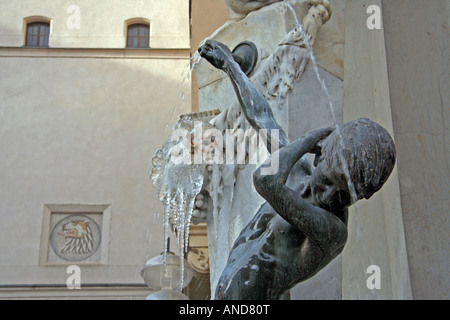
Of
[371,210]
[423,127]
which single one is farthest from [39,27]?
[423,127]

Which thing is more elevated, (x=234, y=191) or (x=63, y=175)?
(x=63, y=175)

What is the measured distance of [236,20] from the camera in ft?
18.2

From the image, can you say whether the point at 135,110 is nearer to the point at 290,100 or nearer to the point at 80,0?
the point at 80,0

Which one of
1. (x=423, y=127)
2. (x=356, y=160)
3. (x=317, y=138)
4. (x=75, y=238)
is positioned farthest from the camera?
(x=75, y=238)

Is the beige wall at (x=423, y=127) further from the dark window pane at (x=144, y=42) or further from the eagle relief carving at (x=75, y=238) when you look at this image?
the dark window pane at (x=144, y=42)

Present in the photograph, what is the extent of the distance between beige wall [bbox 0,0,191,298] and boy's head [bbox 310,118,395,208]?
17.1 meters

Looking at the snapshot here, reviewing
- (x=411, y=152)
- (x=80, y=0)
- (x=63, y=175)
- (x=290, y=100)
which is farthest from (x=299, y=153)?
(x=80, y=0)

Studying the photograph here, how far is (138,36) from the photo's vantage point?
953 inches

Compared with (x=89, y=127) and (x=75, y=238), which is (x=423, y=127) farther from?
(x=89, y=127)

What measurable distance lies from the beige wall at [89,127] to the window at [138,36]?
1.02 feet

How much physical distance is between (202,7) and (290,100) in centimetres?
286

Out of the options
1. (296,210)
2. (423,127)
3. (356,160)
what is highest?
(423,127)

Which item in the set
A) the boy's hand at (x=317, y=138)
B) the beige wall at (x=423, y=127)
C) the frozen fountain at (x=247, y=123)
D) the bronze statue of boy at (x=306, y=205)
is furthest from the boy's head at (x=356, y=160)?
the frozen fountain at (x=247, y=123)

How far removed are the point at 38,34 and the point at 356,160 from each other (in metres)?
22.6
